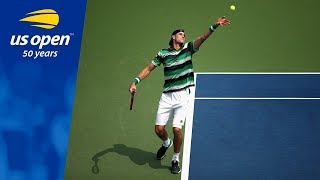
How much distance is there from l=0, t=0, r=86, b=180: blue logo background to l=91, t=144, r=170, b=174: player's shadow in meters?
0.70

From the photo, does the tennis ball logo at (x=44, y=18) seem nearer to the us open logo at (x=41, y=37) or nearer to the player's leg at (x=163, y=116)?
the us open logo at (x=41, y=37)

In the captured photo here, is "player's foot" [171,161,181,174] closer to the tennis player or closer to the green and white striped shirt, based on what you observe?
the tennis player

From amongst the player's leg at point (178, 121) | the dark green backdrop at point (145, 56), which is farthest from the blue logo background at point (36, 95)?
the player's leg at point (178, 121)

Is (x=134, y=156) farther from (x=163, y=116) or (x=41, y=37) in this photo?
(x=41, y=37)

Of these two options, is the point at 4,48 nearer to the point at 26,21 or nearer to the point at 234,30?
the point at 26,21

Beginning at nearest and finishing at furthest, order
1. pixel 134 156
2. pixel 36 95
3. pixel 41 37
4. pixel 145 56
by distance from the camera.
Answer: pixel 134 156 → pixel 36 95 → pixel 145 56 → pixel 41 37

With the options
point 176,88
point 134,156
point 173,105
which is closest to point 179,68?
point 176,88

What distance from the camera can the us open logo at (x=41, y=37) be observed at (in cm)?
1476

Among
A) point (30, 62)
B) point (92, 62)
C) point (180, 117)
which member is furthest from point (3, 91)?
point (180, 117)

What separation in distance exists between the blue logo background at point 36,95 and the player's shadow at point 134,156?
70cm

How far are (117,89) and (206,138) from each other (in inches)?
109

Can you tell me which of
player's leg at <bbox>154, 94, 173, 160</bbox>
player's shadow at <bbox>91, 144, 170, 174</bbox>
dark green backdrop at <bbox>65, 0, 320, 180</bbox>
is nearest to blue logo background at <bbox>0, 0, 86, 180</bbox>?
dark green backdrop at <bbox>65, 0, 320, 180</bbox>

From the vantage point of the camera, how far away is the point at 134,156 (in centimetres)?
1219

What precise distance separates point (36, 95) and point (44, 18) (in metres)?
2.35
